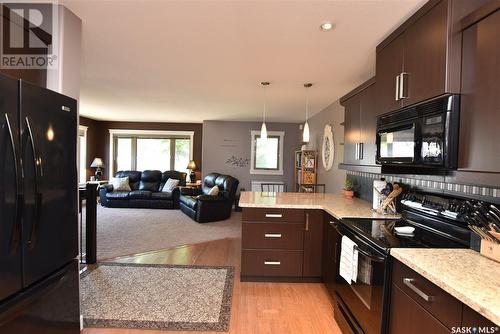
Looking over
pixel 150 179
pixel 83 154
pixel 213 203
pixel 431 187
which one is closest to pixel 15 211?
Result: pixel 431 187

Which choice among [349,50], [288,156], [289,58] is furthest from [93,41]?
[288,156]

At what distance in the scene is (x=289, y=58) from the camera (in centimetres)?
275

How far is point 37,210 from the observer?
4.92 feet

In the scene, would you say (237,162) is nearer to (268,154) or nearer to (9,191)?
(268,154)

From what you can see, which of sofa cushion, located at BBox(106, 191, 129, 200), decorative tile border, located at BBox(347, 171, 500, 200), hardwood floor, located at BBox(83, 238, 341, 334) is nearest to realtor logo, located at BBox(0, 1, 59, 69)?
hardwood floor, located at BBox(83, 238, 341, 334)

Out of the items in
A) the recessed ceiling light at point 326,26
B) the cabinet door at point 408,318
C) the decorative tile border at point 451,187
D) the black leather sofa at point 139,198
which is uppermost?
the recessed ceiling light at point 326,26

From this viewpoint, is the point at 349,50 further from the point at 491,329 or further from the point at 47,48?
the point at 47,48

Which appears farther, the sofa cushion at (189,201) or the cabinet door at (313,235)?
the sofa cushion at (189,201)

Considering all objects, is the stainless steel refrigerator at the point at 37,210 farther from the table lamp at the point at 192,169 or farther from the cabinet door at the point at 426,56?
the table lamp at the point at 192,169

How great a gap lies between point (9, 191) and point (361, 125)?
9.31 ft

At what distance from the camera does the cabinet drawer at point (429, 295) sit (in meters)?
1.03

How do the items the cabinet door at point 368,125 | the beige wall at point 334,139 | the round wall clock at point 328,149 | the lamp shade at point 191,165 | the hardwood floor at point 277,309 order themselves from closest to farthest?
1. the hardwood floor at point 277,309
2. the cabinet door at point 368,125
3. the beige wall at point 334,139
4. the round wall clock at point 328,149
5. the lamp shade at point 191,165

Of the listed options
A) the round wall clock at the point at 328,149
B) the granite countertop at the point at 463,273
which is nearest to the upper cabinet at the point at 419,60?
the granite countertop at the point at 463,273

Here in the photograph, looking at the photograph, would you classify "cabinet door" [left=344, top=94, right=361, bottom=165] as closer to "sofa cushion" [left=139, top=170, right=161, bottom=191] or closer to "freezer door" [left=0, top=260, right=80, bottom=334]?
"freezer door" [left=0, top=260, right=80, bottom=334]
